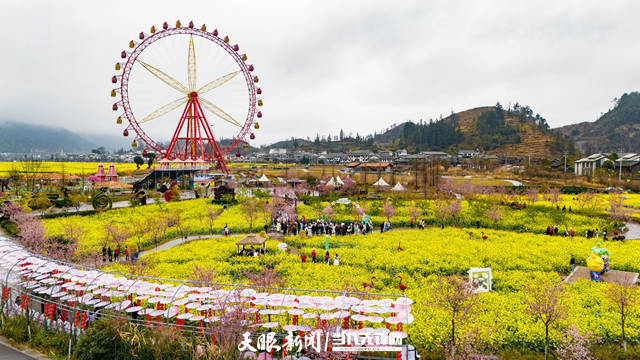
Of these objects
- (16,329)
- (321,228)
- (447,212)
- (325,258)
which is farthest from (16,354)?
(447,212)

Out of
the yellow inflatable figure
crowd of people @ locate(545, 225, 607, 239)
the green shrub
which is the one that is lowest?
crowd of people @ locate(545, 225, 607, 239)

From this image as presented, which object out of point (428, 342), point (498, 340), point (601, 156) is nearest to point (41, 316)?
point (428, 342)

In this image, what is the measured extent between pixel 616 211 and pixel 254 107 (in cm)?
5111

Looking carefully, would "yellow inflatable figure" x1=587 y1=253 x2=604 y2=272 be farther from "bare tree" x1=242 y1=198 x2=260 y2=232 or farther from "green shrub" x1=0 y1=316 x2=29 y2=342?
"green shrub" x1=0 y1=316 x2=29 y2=342

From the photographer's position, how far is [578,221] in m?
33.9

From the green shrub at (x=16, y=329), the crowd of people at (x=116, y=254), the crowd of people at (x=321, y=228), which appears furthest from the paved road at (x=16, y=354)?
the crowd of people at (x=321, y=228)

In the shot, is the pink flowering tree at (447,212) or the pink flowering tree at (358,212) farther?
the pink flowering tree at (358,212)

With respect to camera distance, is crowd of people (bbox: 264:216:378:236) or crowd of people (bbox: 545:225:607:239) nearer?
crowd of people (bbox: 545:225:607:239)

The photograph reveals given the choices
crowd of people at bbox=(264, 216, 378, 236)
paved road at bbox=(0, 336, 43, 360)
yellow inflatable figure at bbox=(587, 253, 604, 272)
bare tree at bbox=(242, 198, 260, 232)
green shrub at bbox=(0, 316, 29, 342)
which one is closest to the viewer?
paved road at bbox=(0, 336, 43, 360)

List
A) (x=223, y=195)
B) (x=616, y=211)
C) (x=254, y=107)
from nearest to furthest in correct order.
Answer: (x=616, y=211) → (x=223, y=195) → (x=254, y=107)

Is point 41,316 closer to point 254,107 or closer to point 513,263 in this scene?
point 513,263

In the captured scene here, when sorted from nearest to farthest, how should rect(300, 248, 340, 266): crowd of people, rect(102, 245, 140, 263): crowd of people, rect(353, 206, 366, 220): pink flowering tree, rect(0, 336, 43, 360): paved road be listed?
rect(0, 336, 43, 360): paved road → rect(300, 248, 340, 266): crowd of people → rect(102, 245, 140, 263): crowd of people → rect(353, 206, 366, 220): pink flowering tree

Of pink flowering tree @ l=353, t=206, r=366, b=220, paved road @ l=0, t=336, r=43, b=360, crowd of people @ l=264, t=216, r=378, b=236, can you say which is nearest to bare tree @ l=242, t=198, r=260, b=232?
crowd of people @ l=264, t=216, r=378, b=236

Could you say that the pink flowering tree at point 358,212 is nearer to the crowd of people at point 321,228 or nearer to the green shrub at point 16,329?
the crowd of people at point 321,228
